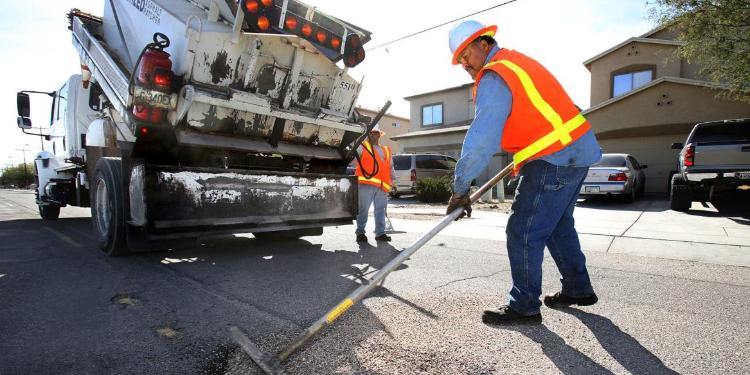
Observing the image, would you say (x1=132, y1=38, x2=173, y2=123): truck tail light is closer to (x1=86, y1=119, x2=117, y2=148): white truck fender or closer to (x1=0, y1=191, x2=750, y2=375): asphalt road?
(x1=86, y1=119, x2=117, y2=148): white truck fender

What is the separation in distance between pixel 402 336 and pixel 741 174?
8607mm

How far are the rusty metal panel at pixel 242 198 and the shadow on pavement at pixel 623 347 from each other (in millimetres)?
3036

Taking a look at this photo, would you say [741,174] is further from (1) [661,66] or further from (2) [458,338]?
(1) [661,66]

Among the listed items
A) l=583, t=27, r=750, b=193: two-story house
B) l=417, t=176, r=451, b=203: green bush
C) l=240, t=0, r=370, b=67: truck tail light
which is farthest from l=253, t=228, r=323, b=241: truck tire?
l=583, t=27, r=750, b=193: two-story house

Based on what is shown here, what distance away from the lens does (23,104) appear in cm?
825

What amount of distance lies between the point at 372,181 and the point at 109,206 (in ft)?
10.3

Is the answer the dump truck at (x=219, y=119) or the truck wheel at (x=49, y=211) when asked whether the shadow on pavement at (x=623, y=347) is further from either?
the truck wheel at (x=49, y=211)

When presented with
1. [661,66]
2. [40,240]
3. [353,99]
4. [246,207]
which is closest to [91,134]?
[40,240]

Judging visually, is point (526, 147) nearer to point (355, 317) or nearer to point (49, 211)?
point (355, 317)

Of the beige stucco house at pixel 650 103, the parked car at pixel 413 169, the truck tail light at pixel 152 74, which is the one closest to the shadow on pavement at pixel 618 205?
the beige stucco house at pixel 650 103

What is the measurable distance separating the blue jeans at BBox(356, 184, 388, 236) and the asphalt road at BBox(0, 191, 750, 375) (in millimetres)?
1222

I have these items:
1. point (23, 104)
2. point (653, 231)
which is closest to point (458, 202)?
point (653, 231)

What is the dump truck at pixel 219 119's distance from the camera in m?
4.01

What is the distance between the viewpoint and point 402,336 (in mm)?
2479
